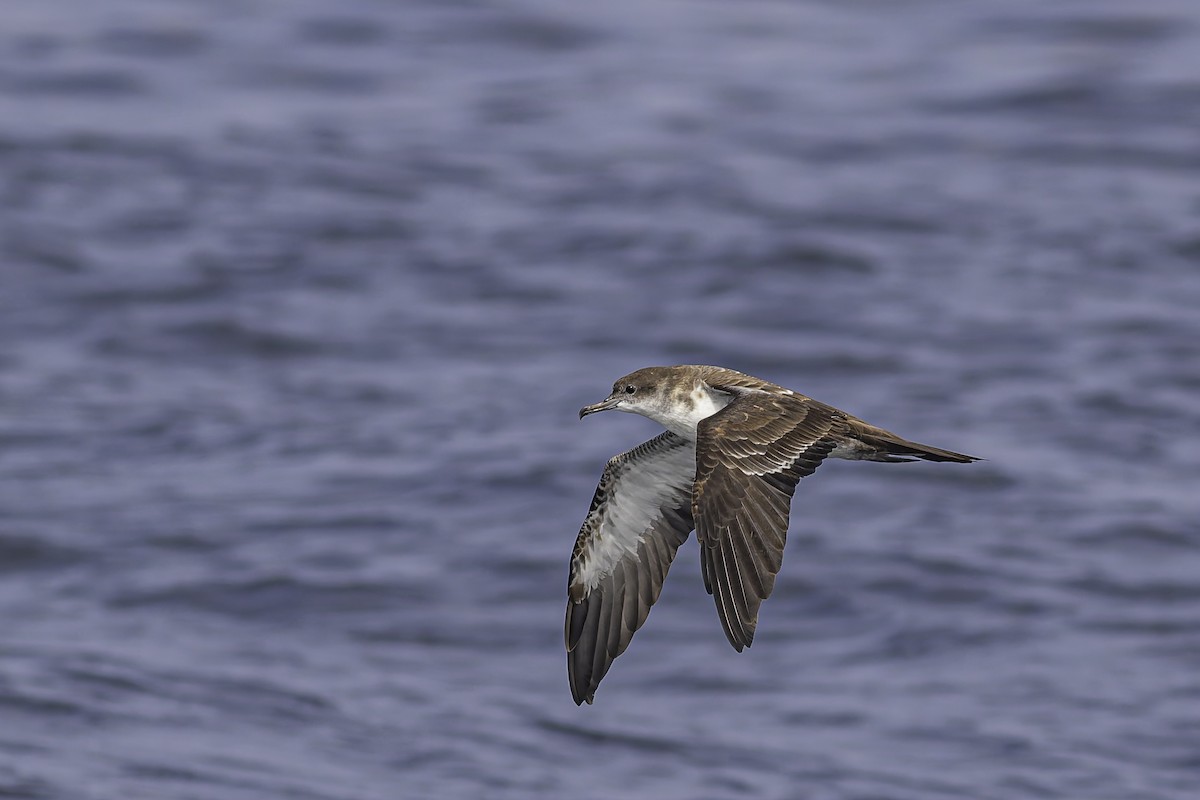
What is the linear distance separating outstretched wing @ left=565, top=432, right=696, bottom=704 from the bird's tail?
4.20 ft

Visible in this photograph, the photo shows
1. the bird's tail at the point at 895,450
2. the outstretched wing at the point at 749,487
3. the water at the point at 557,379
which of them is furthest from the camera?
the water at the point at 557,379

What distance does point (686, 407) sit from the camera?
26.4 feet

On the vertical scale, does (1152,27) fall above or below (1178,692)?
above

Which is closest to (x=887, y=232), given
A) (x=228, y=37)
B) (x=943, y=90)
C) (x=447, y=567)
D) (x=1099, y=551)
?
(x=943, y=90)

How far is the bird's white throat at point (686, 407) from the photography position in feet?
26.5

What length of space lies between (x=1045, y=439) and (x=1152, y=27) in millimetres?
12482

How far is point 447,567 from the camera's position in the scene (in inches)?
705

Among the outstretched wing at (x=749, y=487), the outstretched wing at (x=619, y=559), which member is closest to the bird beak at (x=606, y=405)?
the outstretched wing at (x=619, y=559)

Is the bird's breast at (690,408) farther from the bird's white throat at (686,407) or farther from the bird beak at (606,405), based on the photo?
the bird beak at (606,405)

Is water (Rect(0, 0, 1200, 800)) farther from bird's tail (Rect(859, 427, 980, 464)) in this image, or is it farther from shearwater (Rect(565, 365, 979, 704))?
bird's tail (Rect(859, 427, 980, 464))

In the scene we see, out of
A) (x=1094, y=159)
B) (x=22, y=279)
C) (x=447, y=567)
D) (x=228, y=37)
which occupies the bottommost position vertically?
(x=447, y=567)

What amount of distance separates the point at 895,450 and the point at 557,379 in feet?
45.7

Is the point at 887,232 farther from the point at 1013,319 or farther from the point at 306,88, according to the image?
the point at 306,88

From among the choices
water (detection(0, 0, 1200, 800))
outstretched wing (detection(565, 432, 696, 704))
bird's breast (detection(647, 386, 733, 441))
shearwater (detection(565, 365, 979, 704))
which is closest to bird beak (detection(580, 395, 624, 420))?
shearwater (detection(565, 365, 979, 704))
